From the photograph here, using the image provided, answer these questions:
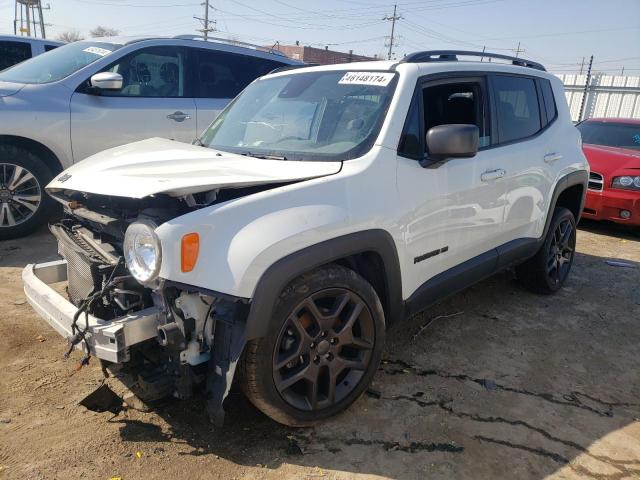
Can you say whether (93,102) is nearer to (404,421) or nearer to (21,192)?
(21,192)

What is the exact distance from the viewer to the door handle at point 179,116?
5561 millimetres

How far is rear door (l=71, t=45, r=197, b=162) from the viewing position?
16.8ft

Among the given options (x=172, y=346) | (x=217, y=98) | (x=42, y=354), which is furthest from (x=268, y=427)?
(x=217, y=98)

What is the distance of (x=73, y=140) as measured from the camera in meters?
5.08

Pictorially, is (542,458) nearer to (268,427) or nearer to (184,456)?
(268,427)

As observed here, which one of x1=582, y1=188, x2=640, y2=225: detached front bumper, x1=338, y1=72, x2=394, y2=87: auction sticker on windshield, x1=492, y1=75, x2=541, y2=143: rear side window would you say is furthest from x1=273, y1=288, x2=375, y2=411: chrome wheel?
x1=582, y1=188, x2=640, y2=225: detached front bumper

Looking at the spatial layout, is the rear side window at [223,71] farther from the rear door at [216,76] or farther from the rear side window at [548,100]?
the rear side window at [548,100]

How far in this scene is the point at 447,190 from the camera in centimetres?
305

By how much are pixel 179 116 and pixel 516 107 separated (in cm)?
350

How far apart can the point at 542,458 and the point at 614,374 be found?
1242 mm

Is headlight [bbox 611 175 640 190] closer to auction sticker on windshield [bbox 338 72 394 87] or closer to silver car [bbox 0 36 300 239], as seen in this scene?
silver car [bbox 0 36 300 239]

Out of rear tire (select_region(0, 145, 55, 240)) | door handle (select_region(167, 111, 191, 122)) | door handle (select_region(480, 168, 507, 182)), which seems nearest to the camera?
door handle (select_region(480, 168, 507, 182))

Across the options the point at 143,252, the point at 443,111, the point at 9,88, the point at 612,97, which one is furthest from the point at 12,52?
the point at 612,97

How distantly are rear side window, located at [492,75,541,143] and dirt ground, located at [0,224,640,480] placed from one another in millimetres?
1492
